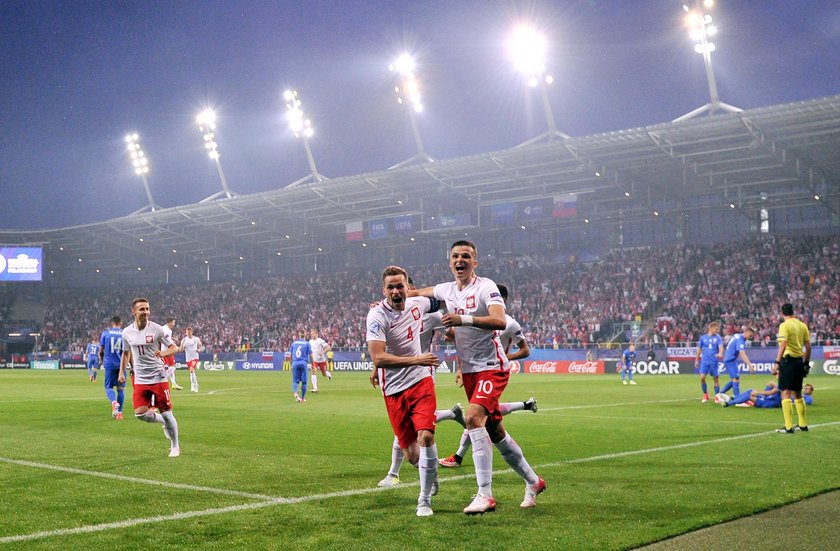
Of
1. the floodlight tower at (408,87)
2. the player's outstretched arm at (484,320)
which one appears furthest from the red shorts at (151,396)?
the floodlight tower at (408,87)

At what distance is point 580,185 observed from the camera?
5416 centimetres

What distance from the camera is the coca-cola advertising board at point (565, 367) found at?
45.5 meters

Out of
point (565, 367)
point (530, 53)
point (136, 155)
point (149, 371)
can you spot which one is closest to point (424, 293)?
point (149, 371)

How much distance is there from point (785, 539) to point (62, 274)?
89.8 metres

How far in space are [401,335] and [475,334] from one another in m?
0.72

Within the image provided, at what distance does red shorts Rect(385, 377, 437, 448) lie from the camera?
786 cm

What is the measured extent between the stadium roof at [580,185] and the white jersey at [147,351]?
112ft

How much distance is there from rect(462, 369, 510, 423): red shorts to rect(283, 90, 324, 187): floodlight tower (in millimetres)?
48833

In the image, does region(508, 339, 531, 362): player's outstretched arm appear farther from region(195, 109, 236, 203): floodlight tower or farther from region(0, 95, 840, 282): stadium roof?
region(195, 109, 236, 203): floodlight tower

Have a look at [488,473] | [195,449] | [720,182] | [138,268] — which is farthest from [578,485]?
[138,268]

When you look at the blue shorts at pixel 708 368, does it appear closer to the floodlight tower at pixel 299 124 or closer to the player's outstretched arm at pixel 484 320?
the player's outstretched arm at pixel 484 320

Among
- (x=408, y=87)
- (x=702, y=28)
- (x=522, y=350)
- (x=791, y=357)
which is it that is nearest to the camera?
(x=522, y=350)

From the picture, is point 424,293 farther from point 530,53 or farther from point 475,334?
point 530,53

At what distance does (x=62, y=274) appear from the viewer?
87000 mm
